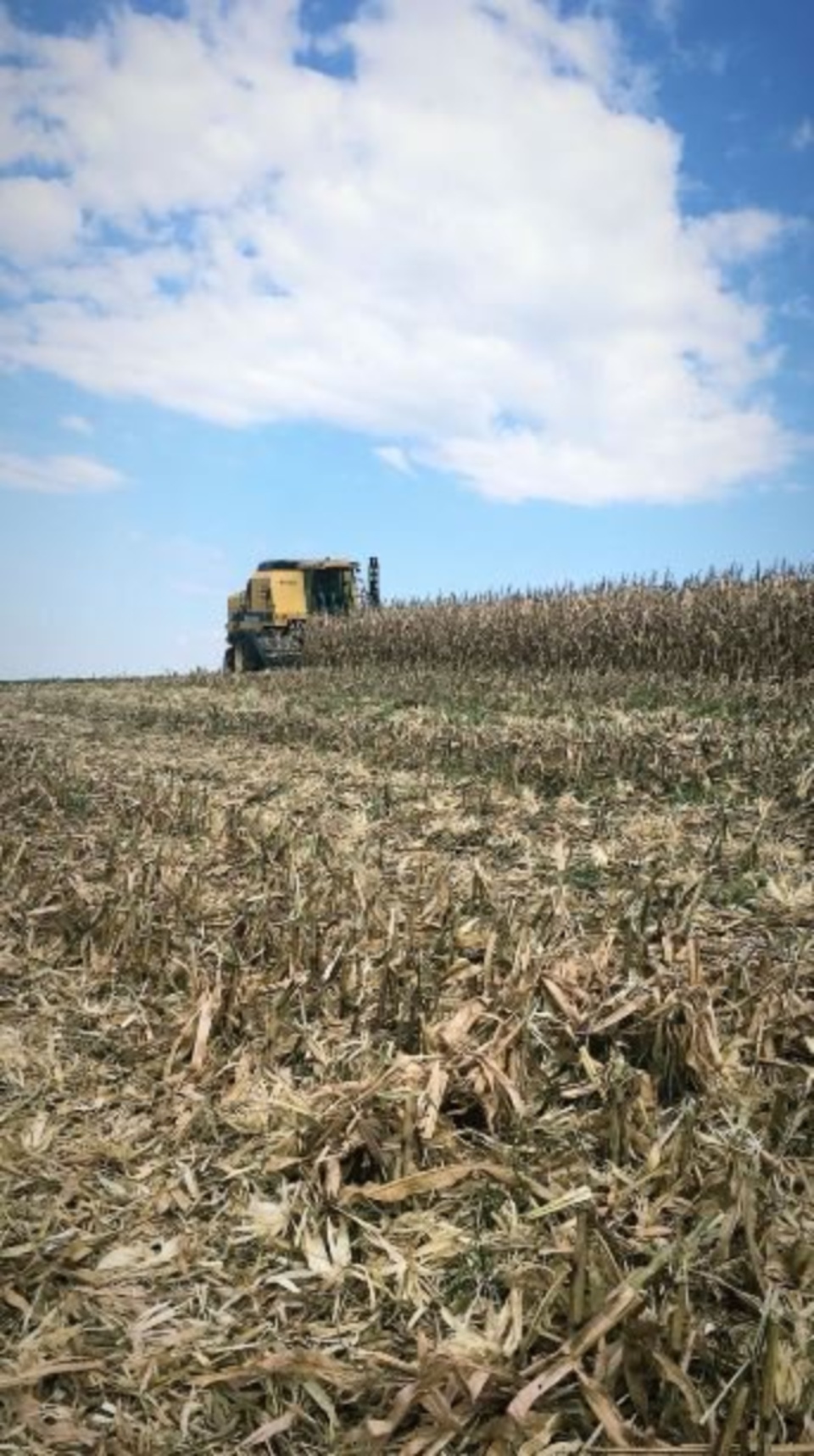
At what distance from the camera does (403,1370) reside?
1.84 metres

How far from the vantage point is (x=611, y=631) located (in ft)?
66.5

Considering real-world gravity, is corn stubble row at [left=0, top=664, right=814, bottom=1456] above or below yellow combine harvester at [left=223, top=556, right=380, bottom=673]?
below

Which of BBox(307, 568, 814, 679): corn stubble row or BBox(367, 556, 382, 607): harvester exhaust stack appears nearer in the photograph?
BBox(307, 568, 814, 679): corn stubble row

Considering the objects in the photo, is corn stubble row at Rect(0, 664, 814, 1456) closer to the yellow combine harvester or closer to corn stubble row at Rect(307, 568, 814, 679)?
corn stubble row at Rect(307, 568, 814, 679)

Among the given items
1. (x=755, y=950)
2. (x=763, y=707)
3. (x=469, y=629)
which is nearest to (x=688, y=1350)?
(x=755, y=950)

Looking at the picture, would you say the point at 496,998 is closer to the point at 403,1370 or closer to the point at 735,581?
the point at 403,1370

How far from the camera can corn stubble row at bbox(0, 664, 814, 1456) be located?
1772mm

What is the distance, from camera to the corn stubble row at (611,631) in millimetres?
17844

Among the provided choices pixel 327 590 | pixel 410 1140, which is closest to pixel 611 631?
pixel 327 590

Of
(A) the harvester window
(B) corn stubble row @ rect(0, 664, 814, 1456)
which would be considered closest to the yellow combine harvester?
(A) the harvester window

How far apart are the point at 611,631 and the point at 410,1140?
730 inches

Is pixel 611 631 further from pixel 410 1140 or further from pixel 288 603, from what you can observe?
pixel 410 1140

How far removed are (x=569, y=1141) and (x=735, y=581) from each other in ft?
59.9

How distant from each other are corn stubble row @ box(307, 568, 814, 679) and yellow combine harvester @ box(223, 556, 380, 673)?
98cm
